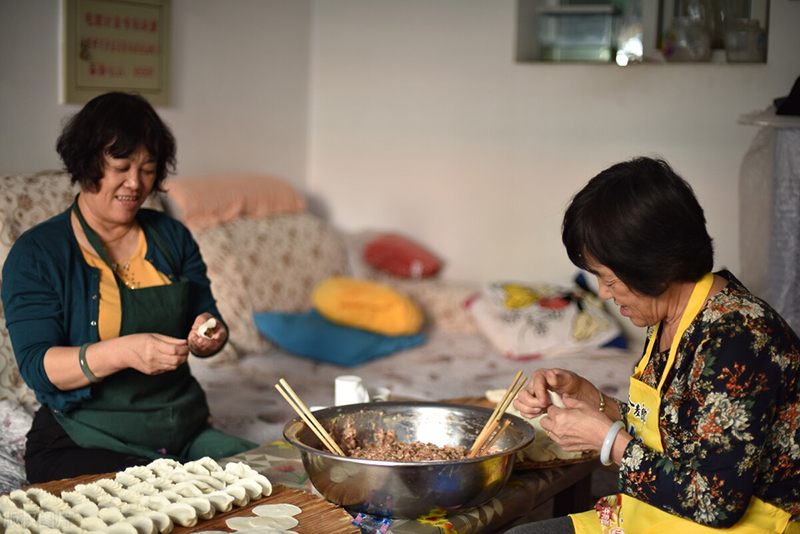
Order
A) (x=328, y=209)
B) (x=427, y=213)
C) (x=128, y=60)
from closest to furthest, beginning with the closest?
(x=128, y=60)
(x=427, y=213)
(x=328, y=209)

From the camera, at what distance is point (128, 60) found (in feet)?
10.6

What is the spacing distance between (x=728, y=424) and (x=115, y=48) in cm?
270

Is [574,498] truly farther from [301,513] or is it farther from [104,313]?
[104,313]

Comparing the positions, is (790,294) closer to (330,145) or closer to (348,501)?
(348,501)

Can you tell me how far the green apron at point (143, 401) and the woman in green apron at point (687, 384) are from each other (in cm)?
98

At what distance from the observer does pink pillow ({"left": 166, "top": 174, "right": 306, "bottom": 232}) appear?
3303mm

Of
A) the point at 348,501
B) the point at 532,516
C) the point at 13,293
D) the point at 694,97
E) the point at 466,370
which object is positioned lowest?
the point at 532,516

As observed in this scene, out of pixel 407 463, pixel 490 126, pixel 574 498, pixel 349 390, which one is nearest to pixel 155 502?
pixel 407 463

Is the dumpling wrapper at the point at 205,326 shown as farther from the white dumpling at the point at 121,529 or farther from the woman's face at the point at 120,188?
the white dumpling at the point at 121,529

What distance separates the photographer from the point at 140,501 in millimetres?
1315

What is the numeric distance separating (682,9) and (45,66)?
262 cm

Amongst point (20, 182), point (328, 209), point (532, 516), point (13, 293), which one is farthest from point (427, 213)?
point (13, 293)

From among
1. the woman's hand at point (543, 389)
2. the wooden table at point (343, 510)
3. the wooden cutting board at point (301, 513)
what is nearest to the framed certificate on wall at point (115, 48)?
the wooden table at point (343, 510)

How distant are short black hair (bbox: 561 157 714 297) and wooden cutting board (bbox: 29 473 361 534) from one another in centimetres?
60
